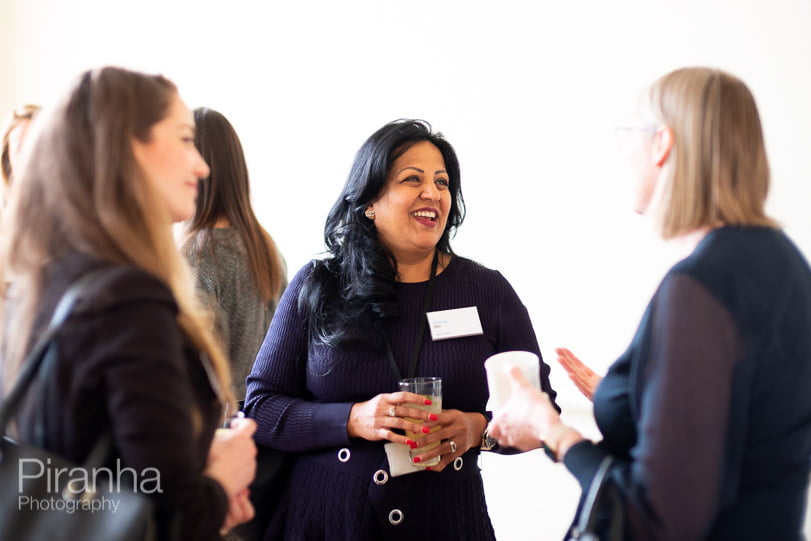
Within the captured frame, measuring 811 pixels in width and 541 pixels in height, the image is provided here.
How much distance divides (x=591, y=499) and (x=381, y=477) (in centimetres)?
78

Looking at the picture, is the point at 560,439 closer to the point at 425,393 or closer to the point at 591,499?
the point at 591,499

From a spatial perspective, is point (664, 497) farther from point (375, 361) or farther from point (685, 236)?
point (375, 361)

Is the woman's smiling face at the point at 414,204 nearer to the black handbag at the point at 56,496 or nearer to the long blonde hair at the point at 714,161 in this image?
the long blonde hair at the point at 714,161

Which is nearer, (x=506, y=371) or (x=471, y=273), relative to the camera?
(x=506, y=371)

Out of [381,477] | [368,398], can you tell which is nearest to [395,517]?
[381,477]

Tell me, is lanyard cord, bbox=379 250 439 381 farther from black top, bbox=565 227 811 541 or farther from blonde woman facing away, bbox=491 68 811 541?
black top, bbox=565 227 811 541

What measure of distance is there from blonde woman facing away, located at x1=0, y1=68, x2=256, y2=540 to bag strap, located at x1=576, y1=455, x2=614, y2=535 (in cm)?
61

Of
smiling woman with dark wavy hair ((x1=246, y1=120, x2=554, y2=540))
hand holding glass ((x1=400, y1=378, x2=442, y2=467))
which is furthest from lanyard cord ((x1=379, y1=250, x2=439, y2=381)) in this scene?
hand holding glass ((x1=400, y1=378, x2=442, y2=467))

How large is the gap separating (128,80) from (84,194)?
23 centimetres

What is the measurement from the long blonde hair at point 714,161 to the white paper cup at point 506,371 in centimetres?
42

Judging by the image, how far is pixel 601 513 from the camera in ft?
4.05

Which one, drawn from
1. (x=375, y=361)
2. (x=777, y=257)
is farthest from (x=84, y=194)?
(x=777, y=257)

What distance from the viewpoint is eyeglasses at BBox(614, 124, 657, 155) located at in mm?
1359

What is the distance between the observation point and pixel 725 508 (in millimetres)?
1208
